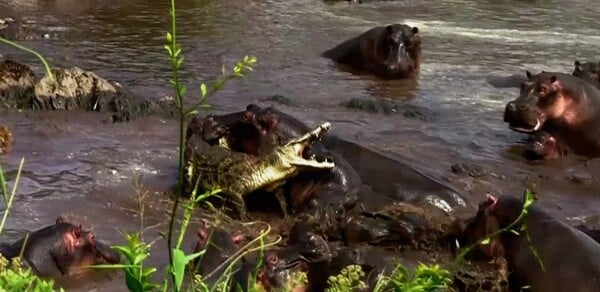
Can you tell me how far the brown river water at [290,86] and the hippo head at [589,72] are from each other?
0.62 metres

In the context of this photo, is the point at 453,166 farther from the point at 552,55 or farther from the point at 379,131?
the point at 552,55

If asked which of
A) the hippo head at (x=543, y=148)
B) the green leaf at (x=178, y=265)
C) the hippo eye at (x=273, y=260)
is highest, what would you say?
the green leaf at (x=178, y=265)

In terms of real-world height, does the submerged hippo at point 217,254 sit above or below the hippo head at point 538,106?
above

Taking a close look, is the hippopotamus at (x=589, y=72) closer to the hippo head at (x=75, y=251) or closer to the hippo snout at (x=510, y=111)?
the hippo snout at (x=510, y=111)

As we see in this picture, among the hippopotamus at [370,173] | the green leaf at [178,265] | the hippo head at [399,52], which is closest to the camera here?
the green leaf at [178,265]

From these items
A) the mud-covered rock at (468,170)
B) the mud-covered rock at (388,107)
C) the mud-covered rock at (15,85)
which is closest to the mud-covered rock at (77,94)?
the mud-covered rock at (15,85)

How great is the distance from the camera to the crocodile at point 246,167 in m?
4.90

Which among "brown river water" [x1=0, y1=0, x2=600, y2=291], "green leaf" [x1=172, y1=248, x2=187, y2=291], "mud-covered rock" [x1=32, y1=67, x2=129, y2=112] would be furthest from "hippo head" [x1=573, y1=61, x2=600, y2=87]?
"green leaf" [x1=172, y1=248, x2=187, y2=291]

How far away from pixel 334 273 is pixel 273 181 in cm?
137

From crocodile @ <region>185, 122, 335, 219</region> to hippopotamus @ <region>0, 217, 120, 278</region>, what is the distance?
0.99 m

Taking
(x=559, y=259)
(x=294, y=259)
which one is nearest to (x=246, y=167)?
(x=294, y=259)

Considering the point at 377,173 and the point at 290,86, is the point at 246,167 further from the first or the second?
the point at 290,86

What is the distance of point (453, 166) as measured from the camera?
609 centimetres

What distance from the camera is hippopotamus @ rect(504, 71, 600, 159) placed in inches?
269
